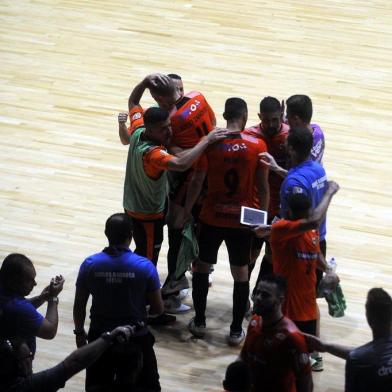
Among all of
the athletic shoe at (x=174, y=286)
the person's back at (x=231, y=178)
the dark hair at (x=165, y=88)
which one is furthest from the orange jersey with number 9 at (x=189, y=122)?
the athletic shoe at (x=174, y=286)

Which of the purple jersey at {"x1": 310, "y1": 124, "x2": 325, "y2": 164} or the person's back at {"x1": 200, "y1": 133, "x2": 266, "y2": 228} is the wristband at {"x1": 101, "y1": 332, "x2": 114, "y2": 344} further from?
the purple jersey at {"x1": 310, "y1": 124, "x2": 325, "y2": 164}

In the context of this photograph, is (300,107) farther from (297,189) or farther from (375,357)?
(375,357)

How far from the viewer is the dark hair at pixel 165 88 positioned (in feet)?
24.4

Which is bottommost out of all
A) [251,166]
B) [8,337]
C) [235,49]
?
[8,337]

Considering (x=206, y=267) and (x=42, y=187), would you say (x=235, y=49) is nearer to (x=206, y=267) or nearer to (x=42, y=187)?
(x=42, y=187)

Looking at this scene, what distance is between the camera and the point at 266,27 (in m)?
13.7

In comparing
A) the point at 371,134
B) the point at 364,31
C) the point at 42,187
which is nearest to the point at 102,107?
the point at 42,187

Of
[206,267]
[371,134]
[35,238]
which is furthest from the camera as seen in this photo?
[371,134]

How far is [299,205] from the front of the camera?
624 cm

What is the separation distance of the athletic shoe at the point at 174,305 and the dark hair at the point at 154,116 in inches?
57.8

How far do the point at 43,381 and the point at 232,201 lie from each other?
2103 mm

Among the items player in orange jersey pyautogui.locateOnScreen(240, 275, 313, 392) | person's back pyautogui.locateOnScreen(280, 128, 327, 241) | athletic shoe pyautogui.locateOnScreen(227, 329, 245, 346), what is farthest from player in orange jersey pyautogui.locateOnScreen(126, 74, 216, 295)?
player in orange jersey pyautogui.locateOnScreen(240, 275, 313, 392)

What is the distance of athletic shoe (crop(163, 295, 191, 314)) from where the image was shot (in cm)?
780

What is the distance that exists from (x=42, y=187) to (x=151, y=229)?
261cm
